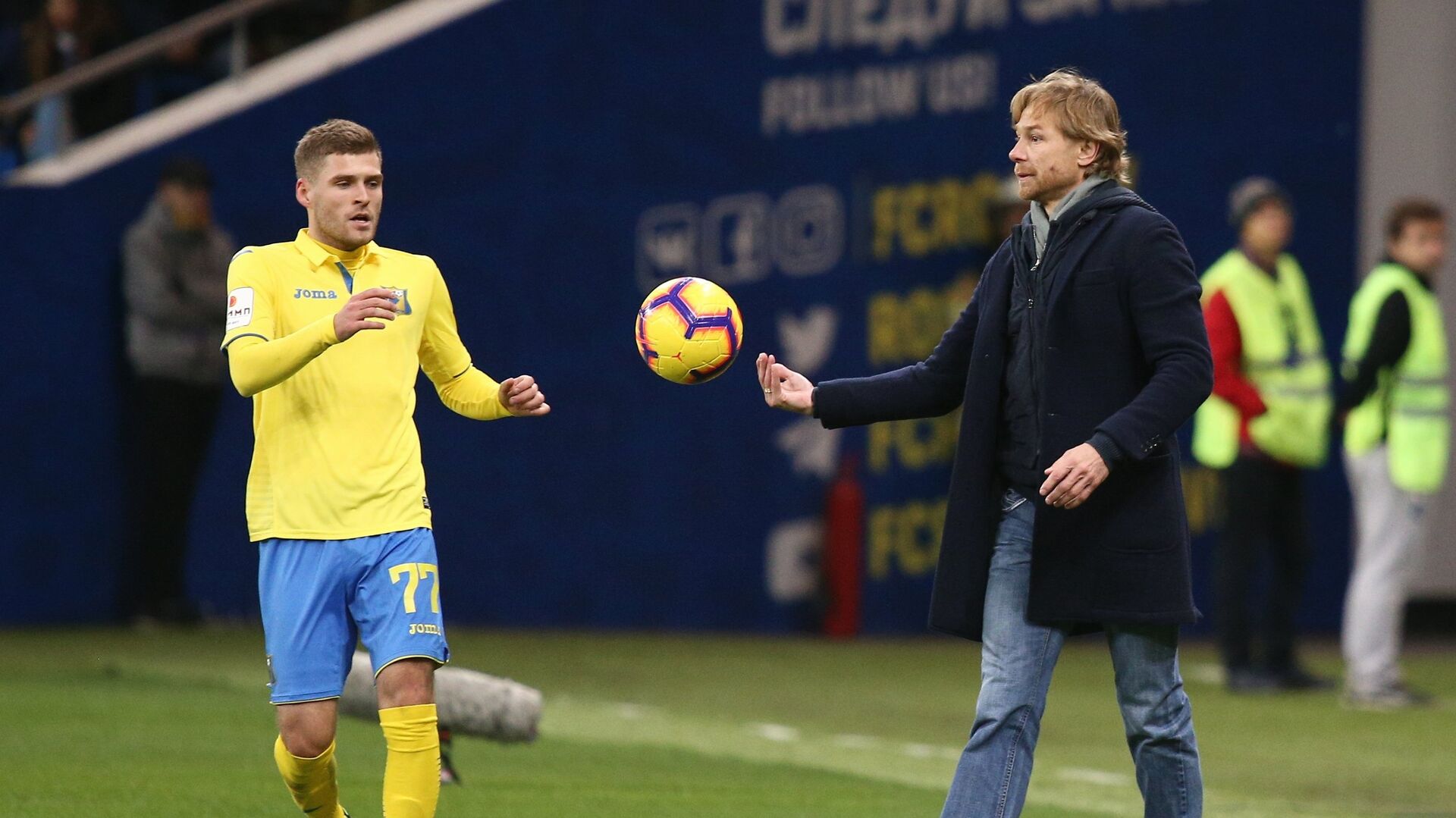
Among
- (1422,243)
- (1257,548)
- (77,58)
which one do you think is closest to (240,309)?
(1422,243)

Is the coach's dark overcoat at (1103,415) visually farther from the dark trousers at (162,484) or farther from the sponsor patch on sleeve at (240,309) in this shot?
the dark trousers at (162,484)

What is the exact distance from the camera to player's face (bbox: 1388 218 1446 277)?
11086 mm

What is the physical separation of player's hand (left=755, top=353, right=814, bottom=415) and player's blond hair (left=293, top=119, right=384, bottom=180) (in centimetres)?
124

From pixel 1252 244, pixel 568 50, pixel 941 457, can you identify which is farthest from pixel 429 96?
pixel 1252 244

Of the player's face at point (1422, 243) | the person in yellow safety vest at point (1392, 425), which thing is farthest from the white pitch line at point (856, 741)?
the player's face at point (1422, 243)

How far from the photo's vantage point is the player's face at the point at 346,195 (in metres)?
5.91

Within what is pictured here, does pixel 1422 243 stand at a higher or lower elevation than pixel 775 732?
higher

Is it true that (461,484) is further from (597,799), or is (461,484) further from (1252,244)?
(597,799)

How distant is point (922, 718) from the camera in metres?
10.8

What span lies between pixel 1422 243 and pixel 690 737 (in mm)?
4585

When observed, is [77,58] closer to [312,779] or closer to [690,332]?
[690,332]

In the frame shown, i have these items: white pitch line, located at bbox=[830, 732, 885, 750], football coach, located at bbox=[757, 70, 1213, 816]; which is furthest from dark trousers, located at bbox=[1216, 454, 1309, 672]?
football coach, located at bbox=[757, 70, 1213, 816]

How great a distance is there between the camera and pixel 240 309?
19.3 feet

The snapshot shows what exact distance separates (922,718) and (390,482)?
17.6ft
